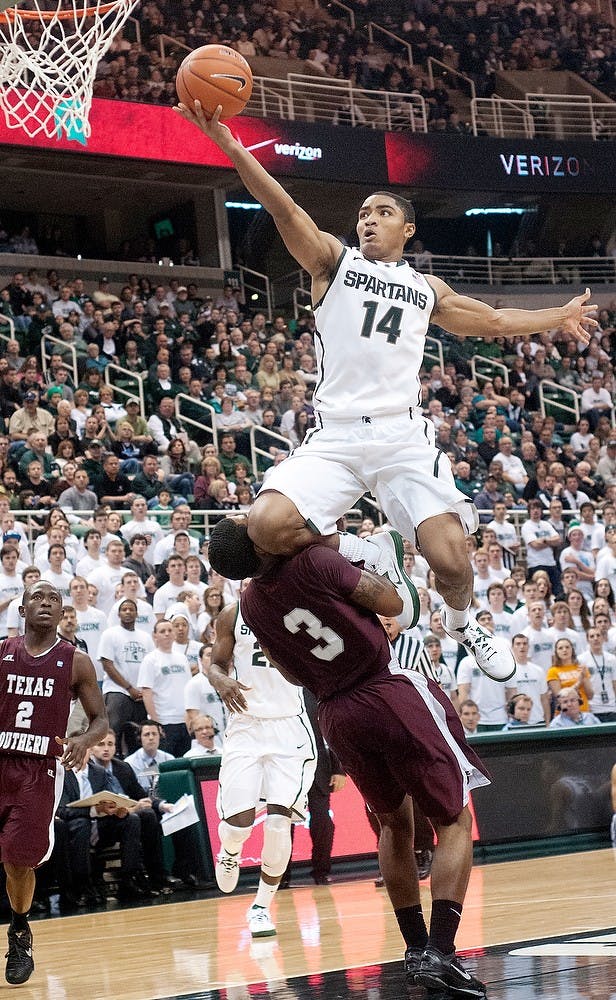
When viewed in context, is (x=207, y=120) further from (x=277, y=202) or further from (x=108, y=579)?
(x=108, y=579)

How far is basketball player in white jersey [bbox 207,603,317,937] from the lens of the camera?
8414 mm

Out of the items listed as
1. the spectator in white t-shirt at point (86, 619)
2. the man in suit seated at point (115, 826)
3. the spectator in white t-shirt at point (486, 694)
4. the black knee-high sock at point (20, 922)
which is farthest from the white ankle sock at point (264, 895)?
the spectator in white t-shirt at point (486, 694)

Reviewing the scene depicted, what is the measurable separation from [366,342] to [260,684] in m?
4.01

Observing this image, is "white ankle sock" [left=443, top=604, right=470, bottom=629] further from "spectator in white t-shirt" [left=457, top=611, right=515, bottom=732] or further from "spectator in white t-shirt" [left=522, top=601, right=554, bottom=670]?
"spectator in white t-shirt" [left=522, top=601, right=554, bottom=670]

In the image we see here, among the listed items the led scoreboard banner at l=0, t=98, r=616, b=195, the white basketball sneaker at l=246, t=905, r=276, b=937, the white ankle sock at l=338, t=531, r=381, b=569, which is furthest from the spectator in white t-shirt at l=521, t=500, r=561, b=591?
the white ankle sock at l=338, t=531, r=381, b=569

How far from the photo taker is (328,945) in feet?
23.7

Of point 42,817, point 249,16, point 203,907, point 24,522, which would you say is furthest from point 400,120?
point 42,817

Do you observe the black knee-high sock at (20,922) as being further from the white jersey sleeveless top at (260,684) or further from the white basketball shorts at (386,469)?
the white basketball shorts at (386,469)

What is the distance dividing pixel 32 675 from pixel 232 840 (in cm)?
195

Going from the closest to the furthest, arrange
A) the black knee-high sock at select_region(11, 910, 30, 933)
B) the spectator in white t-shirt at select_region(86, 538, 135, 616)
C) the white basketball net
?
the black knee-high sock at select_region(11, 910, 30, 933) → the white basketball net → the spectator in white t-shirt at select_region(86, 538, 135, 616)

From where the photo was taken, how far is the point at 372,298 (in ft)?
19.1

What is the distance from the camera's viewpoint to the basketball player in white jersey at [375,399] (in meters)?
5.57

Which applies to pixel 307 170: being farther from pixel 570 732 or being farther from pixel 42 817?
pixel 42 817

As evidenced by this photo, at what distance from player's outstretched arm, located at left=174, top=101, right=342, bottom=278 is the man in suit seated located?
573 centimetres
